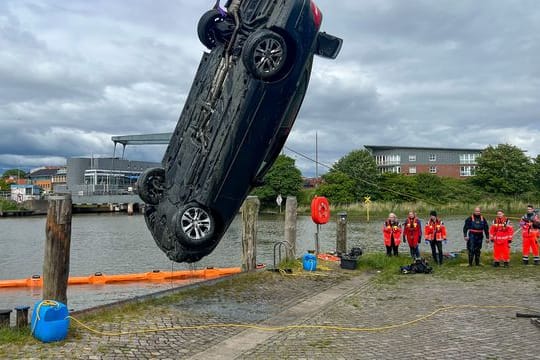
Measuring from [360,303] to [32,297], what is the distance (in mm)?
9344

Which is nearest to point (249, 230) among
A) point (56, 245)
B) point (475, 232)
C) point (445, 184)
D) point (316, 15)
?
point (475, 232)

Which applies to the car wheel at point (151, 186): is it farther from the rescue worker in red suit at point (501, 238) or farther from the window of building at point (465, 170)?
the window of building at point (465, 170)

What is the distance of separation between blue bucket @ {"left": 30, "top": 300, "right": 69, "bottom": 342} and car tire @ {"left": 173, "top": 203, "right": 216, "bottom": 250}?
213 centimetres

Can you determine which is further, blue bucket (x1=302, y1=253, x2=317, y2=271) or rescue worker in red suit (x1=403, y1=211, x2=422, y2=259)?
rescue worker in red suit (x1=403, y1=211, x2=422, y2=259)

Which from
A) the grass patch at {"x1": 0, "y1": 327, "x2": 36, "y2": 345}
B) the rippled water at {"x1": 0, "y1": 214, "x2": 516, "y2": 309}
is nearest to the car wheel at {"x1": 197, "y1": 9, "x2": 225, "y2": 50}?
the grass patch at {"x1": 0, "y1": 327, "x2": 36, "y2": 345}

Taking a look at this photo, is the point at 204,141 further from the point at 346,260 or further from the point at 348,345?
the point at 346,260

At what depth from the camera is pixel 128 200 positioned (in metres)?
67.2

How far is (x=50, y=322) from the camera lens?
6.58m

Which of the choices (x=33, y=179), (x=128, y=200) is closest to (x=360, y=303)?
(x=128, y=200)

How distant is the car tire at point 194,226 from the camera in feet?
26.7

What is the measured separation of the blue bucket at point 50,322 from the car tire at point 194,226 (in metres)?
2.13

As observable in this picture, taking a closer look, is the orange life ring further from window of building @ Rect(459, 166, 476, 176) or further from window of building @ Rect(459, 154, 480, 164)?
window of building @ Rect(459, 154, 480, 164)

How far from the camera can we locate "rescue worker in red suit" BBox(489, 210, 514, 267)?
43.7 feet

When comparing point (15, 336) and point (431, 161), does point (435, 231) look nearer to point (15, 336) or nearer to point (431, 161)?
point (15, 336)
